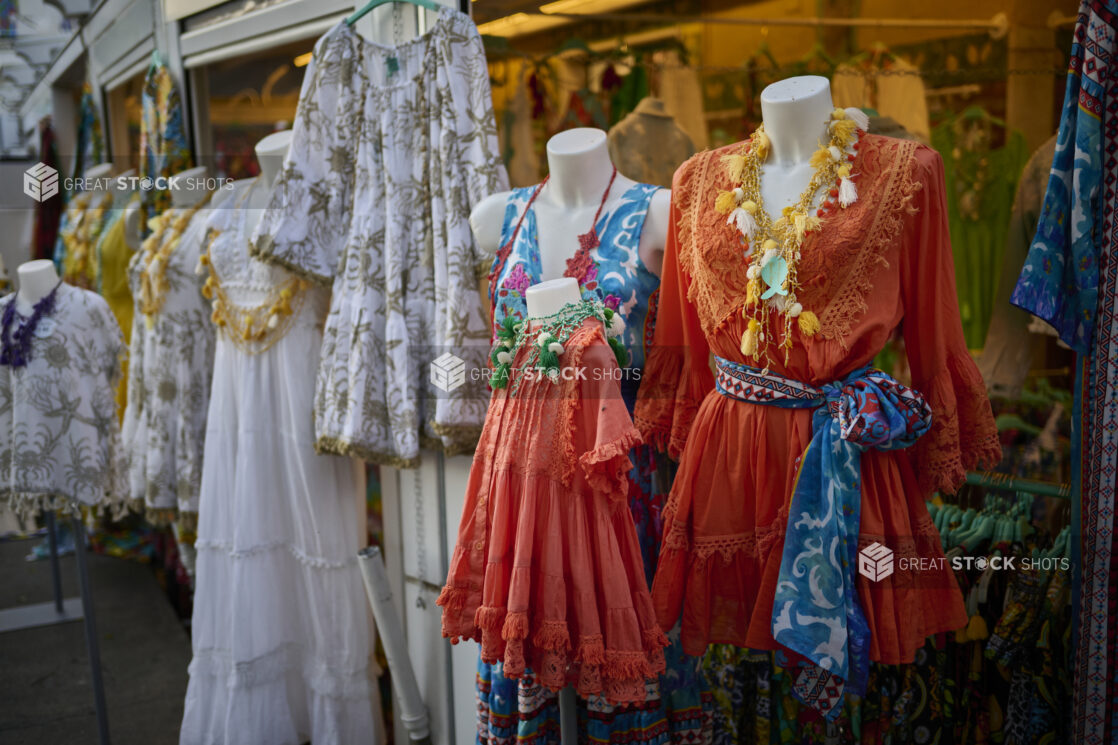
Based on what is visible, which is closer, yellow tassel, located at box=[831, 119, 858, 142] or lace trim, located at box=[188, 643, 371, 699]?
yellow tassel, located at box=[831, 119, 858, 142]

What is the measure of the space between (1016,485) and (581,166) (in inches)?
49.0

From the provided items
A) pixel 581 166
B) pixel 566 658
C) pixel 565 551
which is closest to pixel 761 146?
pixel 581 166

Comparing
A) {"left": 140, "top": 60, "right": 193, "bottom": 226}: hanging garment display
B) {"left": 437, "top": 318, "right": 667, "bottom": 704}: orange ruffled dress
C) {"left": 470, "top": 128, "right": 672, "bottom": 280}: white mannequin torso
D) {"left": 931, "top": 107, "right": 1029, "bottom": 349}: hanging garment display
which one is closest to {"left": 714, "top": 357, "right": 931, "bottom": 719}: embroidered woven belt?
{"left": 437, "top": 318, "right": 667, "bottom": 704}: orange ruffled dress

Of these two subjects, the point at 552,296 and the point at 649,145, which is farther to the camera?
the point at 649,145

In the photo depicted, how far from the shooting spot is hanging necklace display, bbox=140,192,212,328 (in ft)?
10.1

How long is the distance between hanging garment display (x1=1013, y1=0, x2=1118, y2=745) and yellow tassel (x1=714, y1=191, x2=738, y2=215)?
1.84 ft

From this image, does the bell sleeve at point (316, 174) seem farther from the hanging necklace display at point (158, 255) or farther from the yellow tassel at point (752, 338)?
the yellow tassel at point (752, 338)

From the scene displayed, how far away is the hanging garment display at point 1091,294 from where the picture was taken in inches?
65.2

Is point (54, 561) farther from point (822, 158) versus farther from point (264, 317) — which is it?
point (822, 158)

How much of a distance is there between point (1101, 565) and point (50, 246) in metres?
3.64

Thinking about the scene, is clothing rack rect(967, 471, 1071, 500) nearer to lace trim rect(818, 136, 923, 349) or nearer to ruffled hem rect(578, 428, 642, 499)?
lace trim rect(818, 136, 923, 349)

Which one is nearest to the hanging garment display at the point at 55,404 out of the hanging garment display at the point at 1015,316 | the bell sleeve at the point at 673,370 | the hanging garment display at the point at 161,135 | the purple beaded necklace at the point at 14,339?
the purple beaded necklace at the point at 14,339

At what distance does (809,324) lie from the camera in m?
1.56

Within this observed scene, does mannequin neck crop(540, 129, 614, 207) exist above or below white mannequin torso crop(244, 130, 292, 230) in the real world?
below
